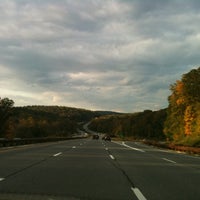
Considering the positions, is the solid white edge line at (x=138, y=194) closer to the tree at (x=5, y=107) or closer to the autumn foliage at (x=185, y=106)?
the autumn foliage at (x=185, y=106)

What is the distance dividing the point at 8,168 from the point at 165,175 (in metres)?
5.86

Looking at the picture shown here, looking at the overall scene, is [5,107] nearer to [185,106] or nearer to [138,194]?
[185,106]

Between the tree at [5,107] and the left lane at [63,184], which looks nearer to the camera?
the left lane at [63,184]

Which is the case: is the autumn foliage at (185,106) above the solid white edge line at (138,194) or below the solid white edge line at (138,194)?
above

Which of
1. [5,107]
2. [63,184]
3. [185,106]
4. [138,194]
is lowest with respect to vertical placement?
[138,194]

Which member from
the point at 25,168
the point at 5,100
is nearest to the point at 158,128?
the point at 5,100

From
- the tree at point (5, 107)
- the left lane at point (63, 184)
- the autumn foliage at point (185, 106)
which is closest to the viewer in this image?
the left lane at point (63, 184)

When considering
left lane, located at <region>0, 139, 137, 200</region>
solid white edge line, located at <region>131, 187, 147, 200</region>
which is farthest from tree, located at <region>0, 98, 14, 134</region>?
solid white edge line, located at <region>131, 187, 147, 200</region>

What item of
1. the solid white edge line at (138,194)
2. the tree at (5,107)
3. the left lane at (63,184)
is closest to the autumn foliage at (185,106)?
the tree at (5,107)

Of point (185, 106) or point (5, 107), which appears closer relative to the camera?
point (185, 106)

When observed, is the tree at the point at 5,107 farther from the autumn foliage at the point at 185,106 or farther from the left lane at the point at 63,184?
the left lane at the point at 63,184

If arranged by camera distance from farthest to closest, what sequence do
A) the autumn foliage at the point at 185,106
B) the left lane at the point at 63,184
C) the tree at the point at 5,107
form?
the tree at the point at 5,107 → the autumn foliage at the point at 185,106 → the left lane at the point at 63,184

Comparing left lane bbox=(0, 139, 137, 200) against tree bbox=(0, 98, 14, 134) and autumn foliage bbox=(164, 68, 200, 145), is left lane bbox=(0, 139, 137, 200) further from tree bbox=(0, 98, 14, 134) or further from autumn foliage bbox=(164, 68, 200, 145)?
tree bbox=(0, 98, 14, 134)

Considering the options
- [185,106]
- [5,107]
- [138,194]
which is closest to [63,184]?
[138,194]
